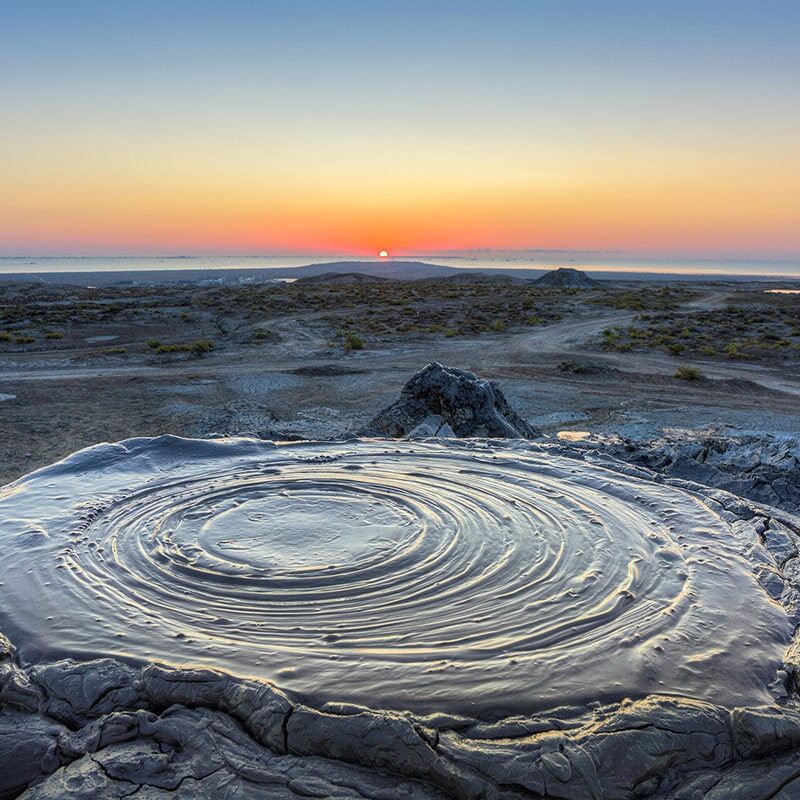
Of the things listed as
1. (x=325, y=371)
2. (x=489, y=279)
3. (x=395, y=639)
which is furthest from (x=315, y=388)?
(x=489, y=279)

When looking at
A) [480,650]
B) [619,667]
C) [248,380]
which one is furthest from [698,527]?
[248,380]

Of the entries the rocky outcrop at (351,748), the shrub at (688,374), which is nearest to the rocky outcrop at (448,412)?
the rocky outcrop at (351,748)

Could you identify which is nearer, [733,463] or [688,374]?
[733,463]

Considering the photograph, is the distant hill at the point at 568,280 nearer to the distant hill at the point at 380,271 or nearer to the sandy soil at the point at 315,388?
the distant hill at the point at 380,271

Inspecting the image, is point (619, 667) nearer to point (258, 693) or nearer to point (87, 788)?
point (258, 693)

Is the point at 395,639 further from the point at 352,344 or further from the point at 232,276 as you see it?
the point at 232,276
